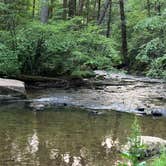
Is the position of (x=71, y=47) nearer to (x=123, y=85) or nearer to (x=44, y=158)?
(x=123, y=85)

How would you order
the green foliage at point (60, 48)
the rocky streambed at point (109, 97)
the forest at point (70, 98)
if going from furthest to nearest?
1. the green foliage at point (60, 48)
2. the rocky streambed at point (109, 97)
3. the forest at point (70, 98)

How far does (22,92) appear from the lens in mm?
14227

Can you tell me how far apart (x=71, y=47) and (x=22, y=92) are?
12.8 feet

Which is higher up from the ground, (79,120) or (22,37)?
(22,37)

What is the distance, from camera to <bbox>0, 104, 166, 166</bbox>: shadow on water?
7.48m

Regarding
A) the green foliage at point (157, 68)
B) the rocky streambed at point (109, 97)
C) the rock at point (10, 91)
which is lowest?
the rocky streambed at point (109, 97)

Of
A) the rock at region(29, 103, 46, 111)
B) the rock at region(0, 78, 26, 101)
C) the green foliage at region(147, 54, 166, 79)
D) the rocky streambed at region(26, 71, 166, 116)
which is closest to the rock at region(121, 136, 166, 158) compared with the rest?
the rocky streambed at region(26, 71, 166, 116)

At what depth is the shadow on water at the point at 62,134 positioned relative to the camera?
24.5 ft

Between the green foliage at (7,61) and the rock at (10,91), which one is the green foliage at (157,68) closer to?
the rock at (10,91)

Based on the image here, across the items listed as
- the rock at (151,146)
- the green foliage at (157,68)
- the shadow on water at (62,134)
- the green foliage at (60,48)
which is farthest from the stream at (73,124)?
the green foliage at (60,48)

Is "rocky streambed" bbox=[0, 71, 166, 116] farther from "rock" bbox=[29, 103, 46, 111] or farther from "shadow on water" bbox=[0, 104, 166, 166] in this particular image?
"shadow on water" bbox=[0, 104, 166, 166]

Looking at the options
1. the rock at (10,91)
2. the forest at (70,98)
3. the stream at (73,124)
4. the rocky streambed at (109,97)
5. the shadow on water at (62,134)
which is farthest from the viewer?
the rock at (10,91)

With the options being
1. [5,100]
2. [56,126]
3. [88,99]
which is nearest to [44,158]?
[56,126]

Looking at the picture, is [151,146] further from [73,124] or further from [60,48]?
[60,48]
